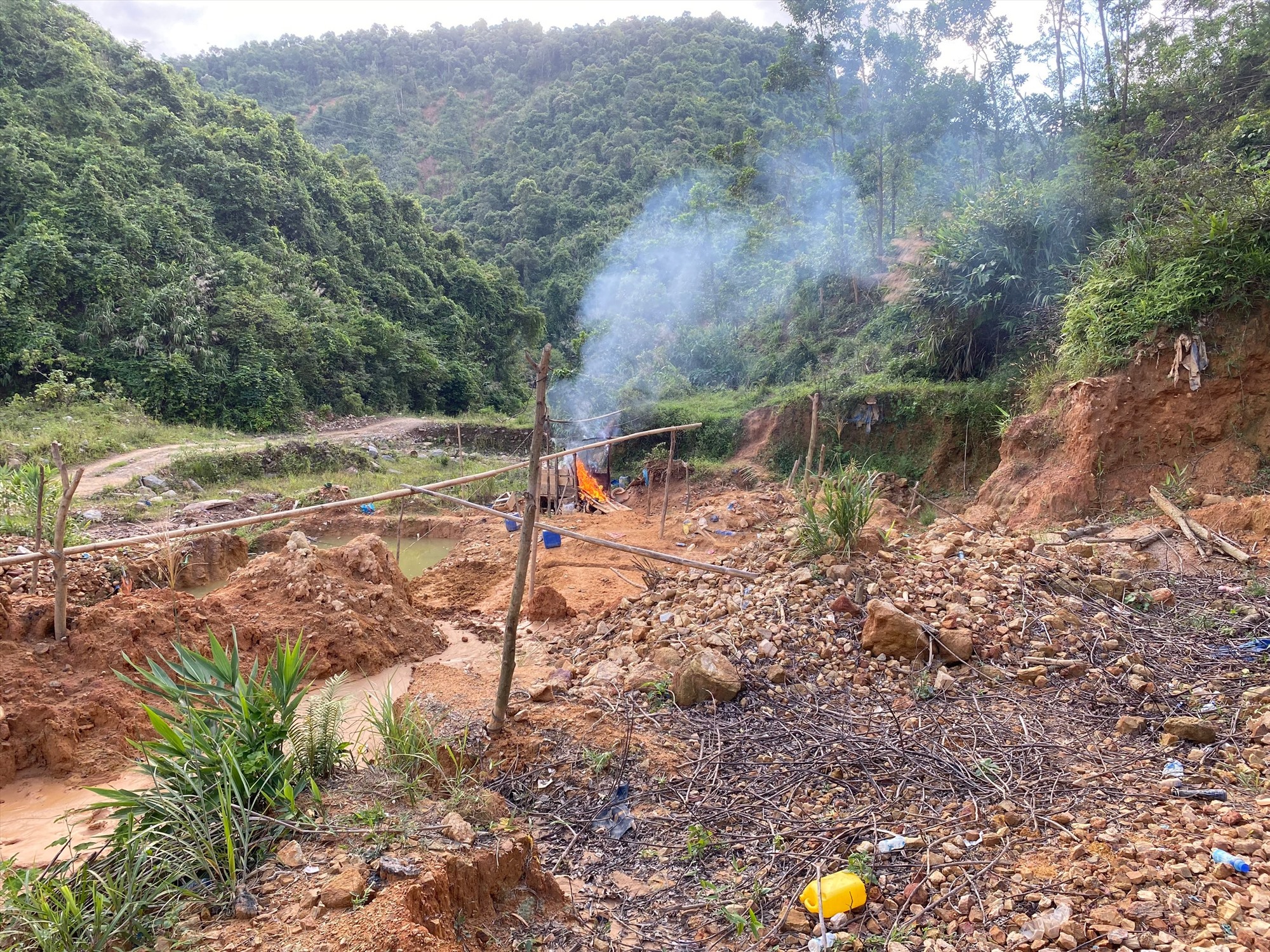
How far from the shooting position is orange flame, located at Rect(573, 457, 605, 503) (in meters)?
12.4

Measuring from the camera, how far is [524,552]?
3607 millimetres

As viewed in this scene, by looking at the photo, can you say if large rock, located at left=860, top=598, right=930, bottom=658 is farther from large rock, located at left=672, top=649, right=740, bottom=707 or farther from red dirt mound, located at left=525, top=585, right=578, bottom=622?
red dirt mound, located at left=525, top=585, right=578, bottom=622

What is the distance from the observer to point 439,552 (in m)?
11.6

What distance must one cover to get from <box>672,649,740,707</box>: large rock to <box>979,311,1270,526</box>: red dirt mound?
206 inches

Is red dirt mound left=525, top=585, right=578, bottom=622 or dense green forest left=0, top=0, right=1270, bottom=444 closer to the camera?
red dirt mound left=525, top=585, right=578, bottom=622

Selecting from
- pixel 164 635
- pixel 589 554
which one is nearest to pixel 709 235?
pixel 589 554

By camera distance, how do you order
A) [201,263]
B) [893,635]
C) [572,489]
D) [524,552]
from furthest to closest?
[201,263], [572,489], [893,635], [524,552]

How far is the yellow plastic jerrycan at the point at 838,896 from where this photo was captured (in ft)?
8.29

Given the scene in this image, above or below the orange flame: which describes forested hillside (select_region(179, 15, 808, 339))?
above

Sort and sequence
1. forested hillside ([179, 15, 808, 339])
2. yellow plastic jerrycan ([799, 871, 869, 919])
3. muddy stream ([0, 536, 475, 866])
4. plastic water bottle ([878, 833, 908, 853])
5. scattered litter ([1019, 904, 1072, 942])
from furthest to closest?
1. forested hillside ([179, 15, 808, 339])
2. muddy stream ([0, 536, 475, 866])
3. plastic water bottle ([878, 833, 908, 853])
4. yellow plastic jerrycan ([799, 871, 869, 919])
5. scattered litter ([1019, 904, 1072, 942])

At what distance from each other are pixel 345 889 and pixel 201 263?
23189mm

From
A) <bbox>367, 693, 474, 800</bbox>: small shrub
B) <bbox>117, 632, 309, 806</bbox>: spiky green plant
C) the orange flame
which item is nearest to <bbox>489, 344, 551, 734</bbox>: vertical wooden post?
<bbox>367, 693, 474, 800</bbox>: small shrub

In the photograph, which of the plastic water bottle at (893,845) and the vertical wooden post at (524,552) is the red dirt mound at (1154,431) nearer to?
the plastic water bottle at (893,845)

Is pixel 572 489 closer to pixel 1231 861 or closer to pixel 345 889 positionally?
pixel 345 889
